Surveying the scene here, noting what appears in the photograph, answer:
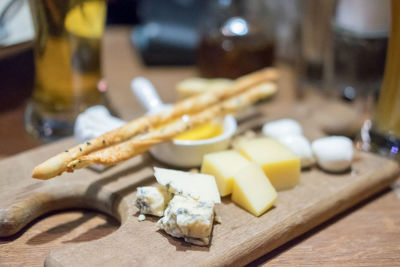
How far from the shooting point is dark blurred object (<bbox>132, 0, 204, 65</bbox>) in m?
1.46

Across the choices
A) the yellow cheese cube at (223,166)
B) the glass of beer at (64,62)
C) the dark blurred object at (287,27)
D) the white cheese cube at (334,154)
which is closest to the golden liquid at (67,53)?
the glass of beer at (64,62)

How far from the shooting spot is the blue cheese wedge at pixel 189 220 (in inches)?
25.7

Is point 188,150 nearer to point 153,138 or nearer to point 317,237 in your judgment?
point 153,138

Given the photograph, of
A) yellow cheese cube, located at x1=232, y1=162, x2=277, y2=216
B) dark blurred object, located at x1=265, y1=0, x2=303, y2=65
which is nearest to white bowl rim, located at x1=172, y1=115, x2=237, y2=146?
yellow cheese cube, located at x1=232, y1=162, x2=277, y2=216

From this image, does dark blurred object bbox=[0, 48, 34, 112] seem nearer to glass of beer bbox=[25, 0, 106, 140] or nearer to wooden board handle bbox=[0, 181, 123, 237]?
glass of beer bbox=[25, 0, 106, 140]

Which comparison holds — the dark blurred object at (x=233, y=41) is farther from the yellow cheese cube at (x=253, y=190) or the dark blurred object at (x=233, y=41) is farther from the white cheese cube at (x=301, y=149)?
the yellow cheese cube at (x=253, y=190)

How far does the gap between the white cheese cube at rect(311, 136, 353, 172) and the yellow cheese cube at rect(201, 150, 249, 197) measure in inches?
6.6

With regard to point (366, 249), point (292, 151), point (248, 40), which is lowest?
point (366, 249)

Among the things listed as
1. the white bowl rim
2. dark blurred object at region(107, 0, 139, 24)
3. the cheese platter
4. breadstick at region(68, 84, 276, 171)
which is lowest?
the cheese platter

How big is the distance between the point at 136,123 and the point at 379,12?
25.0 inches

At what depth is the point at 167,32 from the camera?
4.77ft

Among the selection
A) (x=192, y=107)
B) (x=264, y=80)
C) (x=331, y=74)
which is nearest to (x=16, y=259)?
(x=192, y=107)

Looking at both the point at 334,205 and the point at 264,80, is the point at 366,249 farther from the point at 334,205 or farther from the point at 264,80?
the point at 264,80

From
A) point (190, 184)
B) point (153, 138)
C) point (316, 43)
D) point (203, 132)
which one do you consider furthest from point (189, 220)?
point (316, 43)
